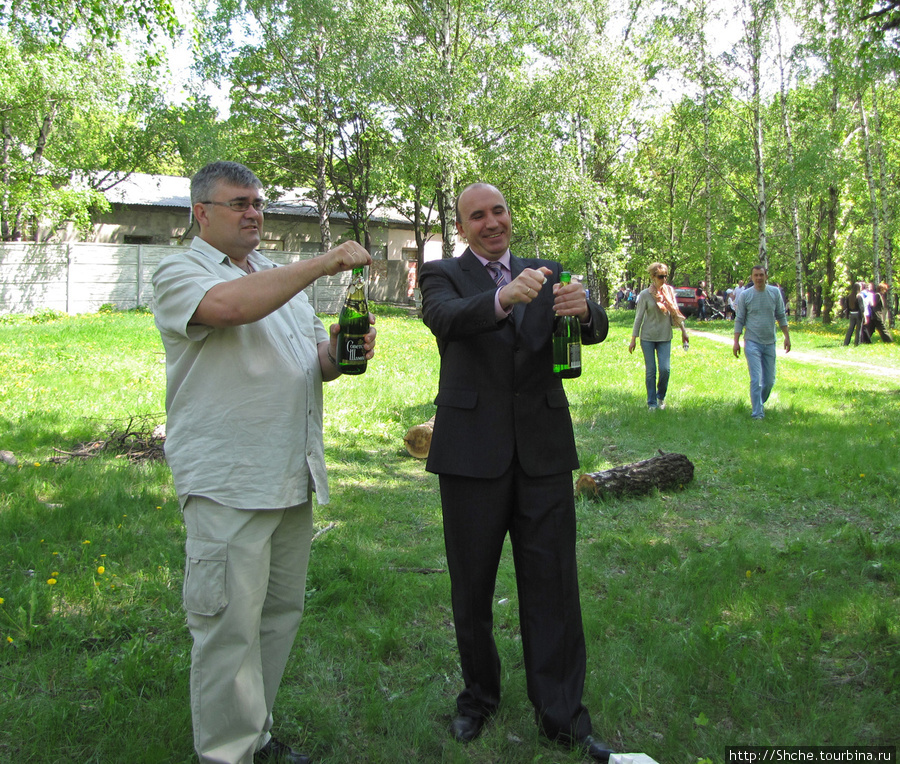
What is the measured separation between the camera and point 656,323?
10477 millimetres

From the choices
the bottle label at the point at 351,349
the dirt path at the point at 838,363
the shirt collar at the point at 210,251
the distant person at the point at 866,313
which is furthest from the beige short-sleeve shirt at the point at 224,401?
the distant person at the point at 866,313

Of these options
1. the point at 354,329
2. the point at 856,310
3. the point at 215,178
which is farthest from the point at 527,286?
the point at 856,310

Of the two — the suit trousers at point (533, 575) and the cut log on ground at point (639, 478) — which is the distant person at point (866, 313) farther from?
the suit trousers at point (533, 575)

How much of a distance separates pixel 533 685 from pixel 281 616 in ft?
3.68

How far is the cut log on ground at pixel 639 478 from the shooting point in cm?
673

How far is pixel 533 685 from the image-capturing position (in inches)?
123

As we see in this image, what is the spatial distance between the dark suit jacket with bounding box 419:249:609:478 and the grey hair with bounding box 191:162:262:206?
2.94 feet

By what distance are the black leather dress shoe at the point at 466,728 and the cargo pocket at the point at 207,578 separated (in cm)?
130

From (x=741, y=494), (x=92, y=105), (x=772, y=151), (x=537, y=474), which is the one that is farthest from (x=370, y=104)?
(x=537, y=474)

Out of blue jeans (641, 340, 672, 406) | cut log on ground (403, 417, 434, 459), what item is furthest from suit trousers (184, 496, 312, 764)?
blue jeans (641, 340, 672, 406)

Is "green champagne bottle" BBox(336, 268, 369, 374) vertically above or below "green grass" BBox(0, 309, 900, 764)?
above

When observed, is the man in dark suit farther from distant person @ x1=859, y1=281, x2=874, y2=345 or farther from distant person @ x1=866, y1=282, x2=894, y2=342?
distant person @ x1=866, y1=282, x2=894, y2=342

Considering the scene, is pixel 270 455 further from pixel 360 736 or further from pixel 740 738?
pixel 740 738

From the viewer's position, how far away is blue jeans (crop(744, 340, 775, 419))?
992 centimetres
